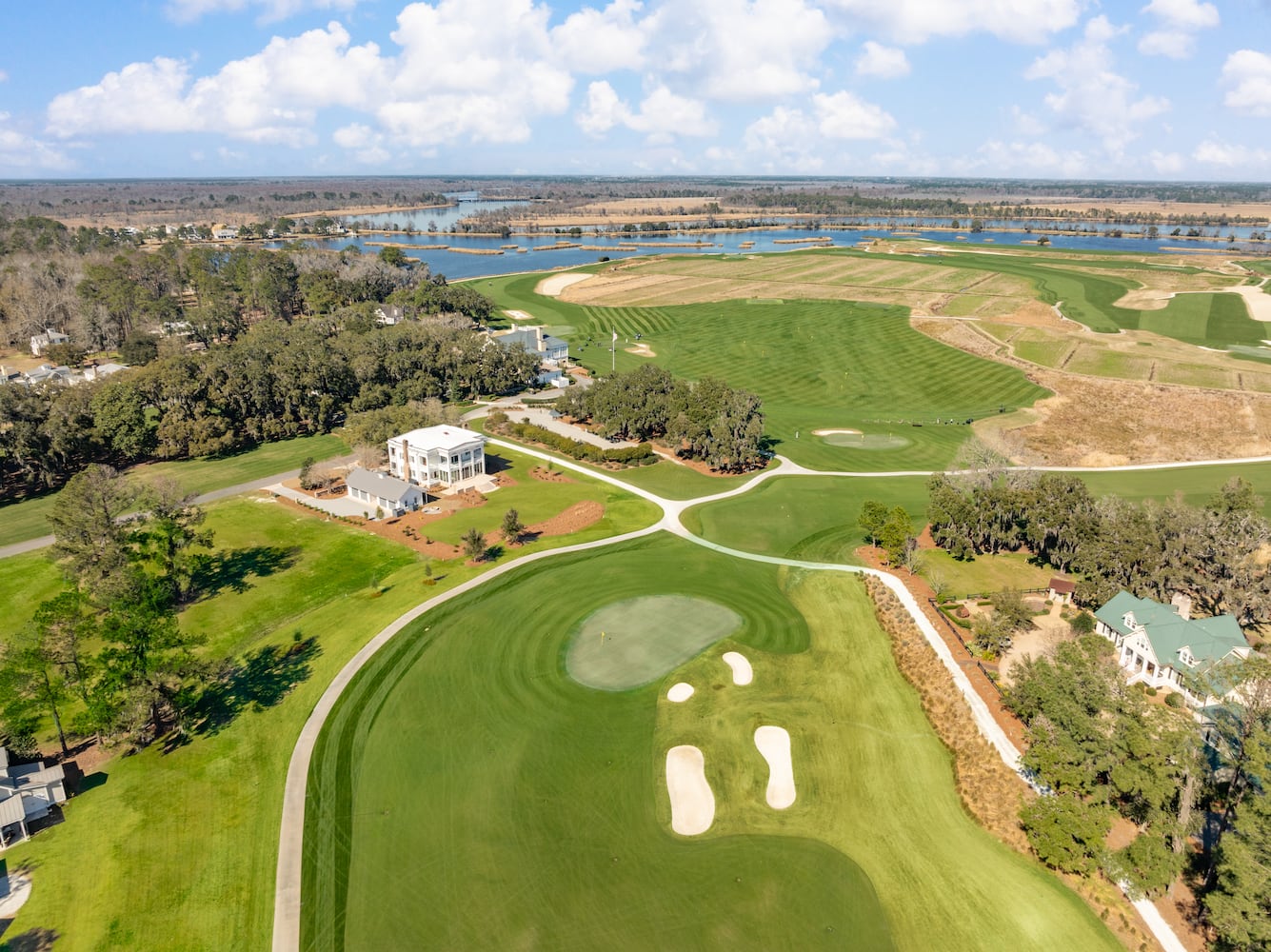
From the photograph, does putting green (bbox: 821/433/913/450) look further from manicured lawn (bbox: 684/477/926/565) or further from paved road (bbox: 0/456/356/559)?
paved road (bbox: 0/456/356/559)

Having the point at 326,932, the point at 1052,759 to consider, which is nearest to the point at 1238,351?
the point at 1052,759

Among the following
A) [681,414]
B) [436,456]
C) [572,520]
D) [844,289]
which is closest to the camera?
[572,520]

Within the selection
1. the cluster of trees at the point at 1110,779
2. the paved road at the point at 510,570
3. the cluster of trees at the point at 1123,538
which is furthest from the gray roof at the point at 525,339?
the cluster of trees at the point at 1110,779

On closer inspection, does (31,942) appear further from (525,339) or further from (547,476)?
(525,339)

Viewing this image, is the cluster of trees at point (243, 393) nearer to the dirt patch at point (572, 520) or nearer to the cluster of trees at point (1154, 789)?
the dirt patch at point (572, 520)

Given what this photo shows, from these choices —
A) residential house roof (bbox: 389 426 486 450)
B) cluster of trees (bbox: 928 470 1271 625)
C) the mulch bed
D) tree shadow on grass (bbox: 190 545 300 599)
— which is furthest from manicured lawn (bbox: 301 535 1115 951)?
residential house roof (bbox: 389 426 486 450)

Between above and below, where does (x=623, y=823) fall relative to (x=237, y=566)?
below

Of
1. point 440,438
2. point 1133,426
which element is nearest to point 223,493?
point 440,438

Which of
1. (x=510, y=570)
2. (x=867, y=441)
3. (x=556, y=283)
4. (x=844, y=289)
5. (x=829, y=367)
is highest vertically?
(x=556, y=283)
